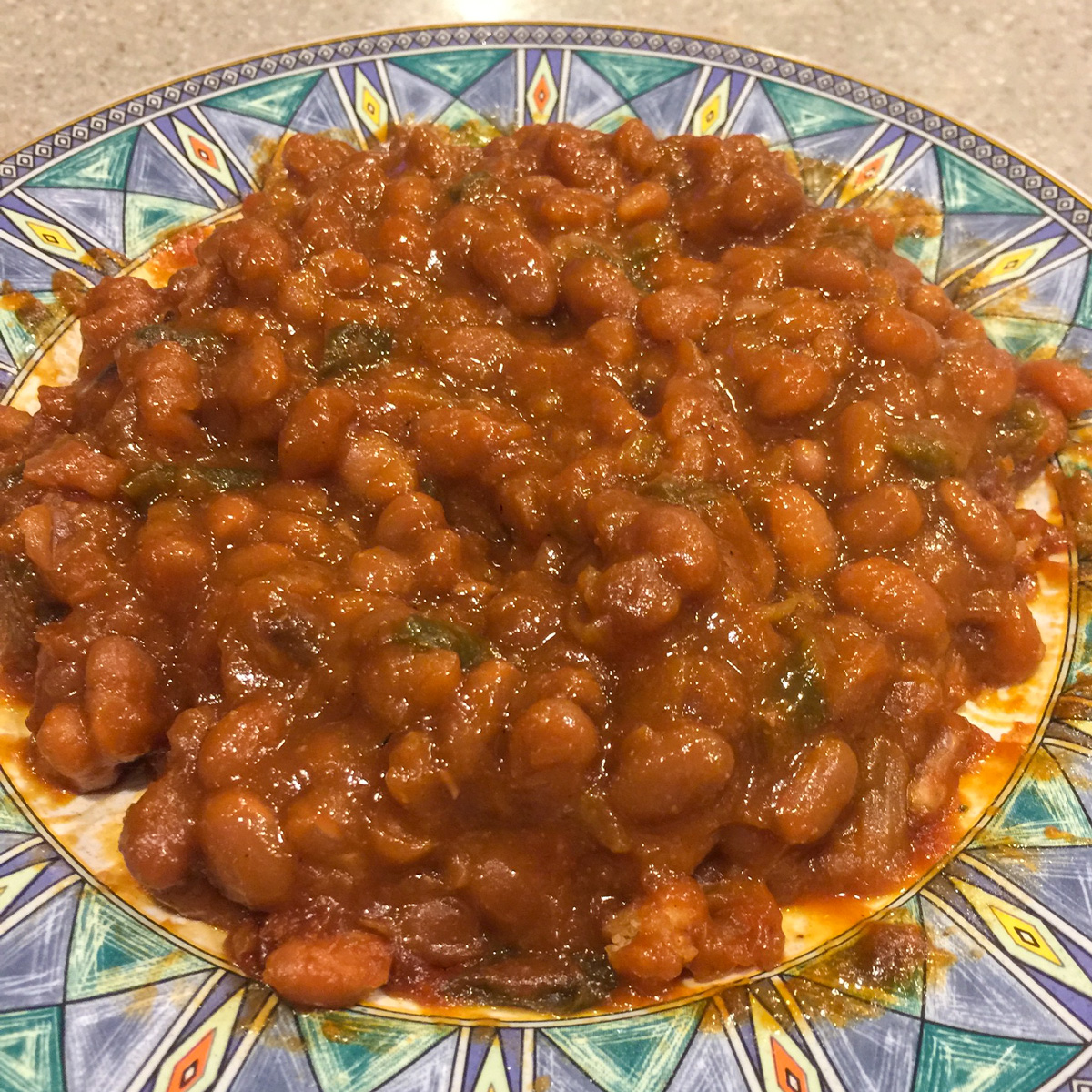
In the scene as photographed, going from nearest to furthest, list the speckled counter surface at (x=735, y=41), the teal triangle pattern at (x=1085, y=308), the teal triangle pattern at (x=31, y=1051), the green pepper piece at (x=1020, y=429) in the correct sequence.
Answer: the teal triangle pattern at (x=31, y=1051) → the green pepper piece at (x=1020, y=429) → the teal triangle pattern at (x=1085, y=308) → the speckled counter surface at (x=735, y=41)

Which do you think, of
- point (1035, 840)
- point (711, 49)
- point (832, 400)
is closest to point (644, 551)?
point (832, 400)

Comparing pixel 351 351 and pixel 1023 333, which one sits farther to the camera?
pixel 1023 333

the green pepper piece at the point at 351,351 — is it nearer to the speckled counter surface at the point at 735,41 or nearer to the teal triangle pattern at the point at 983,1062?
the teal triangle pattern at the point at 983,1062

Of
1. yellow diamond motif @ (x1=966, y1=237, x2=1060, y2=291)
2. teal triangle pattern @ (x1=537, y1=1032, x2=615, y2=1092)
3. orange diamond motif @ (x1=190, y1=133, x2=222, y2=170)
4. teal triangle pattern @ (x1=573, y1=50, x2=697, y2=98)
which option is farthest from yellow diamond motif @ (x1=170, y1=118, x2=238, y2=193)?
teal triangle pattern @ (x1=537, y1=1032, x2=615, y2=1092)

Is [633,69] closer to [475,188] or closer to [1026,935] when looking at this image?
[475,188]

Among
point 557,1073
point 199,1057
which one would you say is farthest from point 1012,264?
point 199,1057

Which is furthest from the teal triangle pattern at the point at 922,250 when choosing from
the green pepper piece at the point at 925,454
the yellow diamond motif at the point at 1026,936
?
the yellow diamond motif at the point at 1026,936
